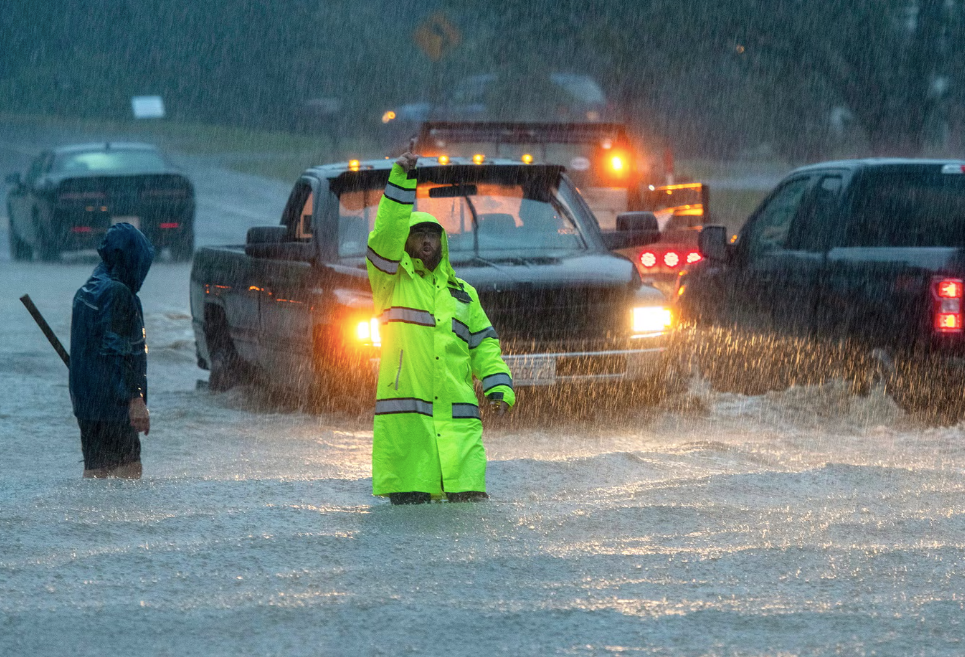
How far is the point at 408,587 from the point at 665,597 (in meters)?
0.85

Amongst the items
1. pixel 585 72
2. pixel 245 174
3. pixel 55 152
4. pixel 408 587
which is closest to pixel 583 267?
pixel 408 587

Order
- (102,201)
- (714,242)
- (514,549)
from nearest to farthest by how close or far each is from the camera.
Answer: (514,549) < (714,242) < (102,201)

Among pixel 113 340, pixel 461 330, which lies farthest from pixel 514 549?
pixel 113 340

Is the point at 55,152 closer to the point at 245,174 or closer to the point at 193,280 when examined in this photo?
the point at 193,280

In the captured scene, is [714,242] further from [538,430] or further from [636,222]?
[538,430]

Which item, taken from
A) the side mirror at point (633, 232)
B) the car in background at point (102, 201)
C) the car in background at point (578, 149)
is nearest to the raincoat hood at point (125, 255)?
the side mirror at point (633, 232)

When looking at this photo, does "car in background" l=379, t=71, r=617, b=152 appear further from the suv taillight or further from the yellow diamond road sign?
the suv taillight

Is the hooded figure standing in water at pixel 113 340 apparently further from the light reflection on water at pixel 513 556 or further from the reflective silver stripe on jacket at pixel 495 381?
the reflective silver stripe on jacket at pixel 495 381

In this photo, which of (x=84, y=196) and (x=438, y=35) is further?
(x=438, y=35)

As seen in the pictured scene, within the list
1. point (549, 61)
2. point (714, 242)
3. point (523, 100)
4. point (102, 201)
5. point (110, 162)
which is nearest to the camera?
point (714, 242)

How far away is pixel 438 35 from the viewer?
46.2 m

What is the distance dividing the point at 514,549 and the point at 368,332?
11.1 feet

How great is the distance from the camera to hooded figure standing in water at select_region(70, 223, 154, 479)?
6.96 meters

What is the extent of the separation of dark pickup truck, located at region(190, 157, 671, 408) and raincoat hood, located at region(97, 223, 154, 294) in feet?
7.42
